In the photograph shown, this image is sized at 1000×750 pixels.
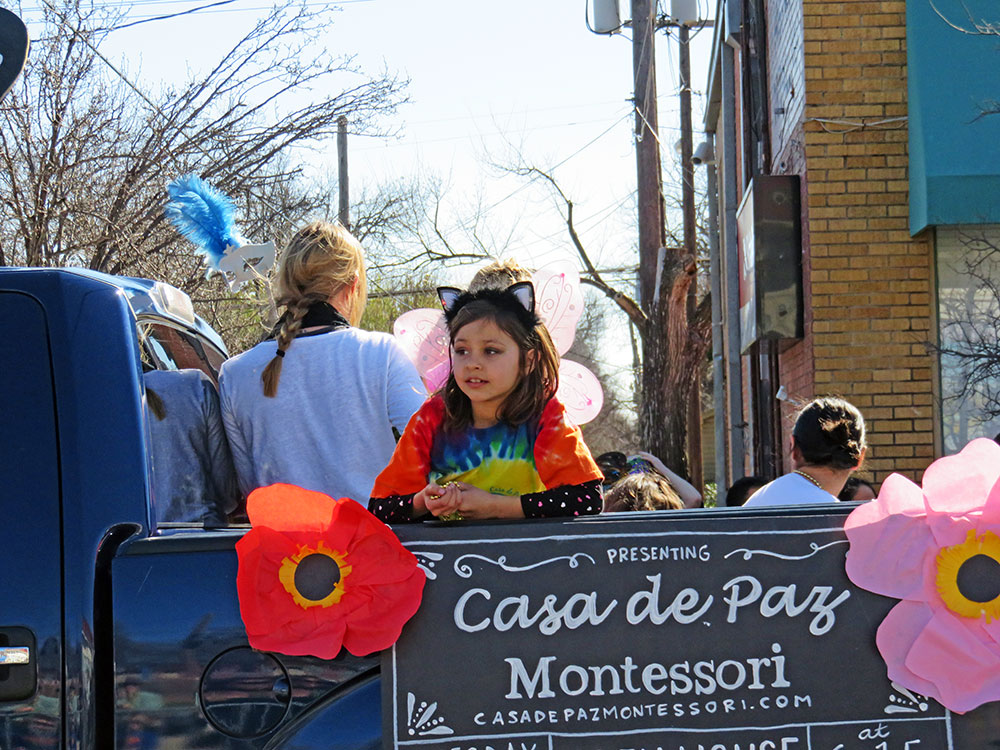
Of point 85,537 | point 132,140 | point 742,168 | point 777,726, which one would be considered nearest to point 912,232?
point 742,168

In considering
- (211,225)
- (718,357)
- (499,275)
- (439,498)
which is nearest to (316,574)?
(439,498)

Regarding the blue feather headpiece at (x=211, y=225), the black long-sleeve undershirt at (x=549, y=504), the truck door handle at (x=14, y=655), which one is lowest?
the truck door handle at (x=14, y=655)

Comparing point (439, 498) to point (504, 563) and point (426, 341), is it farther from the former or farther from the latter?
point (426, 341)

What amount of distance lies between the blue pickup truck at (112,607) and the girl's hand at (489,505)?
40 centimetres

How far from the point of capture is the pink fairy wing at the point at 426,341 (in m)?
3.83

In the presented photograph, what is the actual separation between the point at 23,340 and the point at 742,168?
1007 centimetres

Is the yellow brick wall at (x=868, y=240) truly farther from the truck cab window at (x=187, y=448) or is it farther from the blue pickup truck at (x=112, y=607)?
the blue pickup truck at (x=112, y=607)

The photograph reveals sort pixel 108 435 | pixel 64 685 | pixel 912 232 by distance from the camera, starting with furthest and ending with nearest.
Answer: pixel 912 232 → pixel 108 435 → pixel 64 685

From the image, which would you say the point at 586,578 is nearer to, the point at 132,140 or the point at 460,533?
the point at 460,533

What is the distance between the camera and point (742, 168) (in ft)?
38.0

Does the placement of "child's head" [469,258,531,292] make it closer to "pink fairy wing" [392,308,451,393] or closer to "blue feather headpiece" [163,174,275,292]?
"pink fairy wing" [392,308,451,393]

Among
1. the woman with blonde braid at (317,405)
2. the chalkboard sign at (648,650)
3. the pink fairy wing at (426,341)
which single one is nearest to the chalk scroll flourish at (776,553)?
the chalkboard sign at (648,650)

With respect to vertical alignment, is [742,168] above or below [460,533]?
above

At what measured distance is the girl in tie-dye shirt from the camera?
254 centimetres
